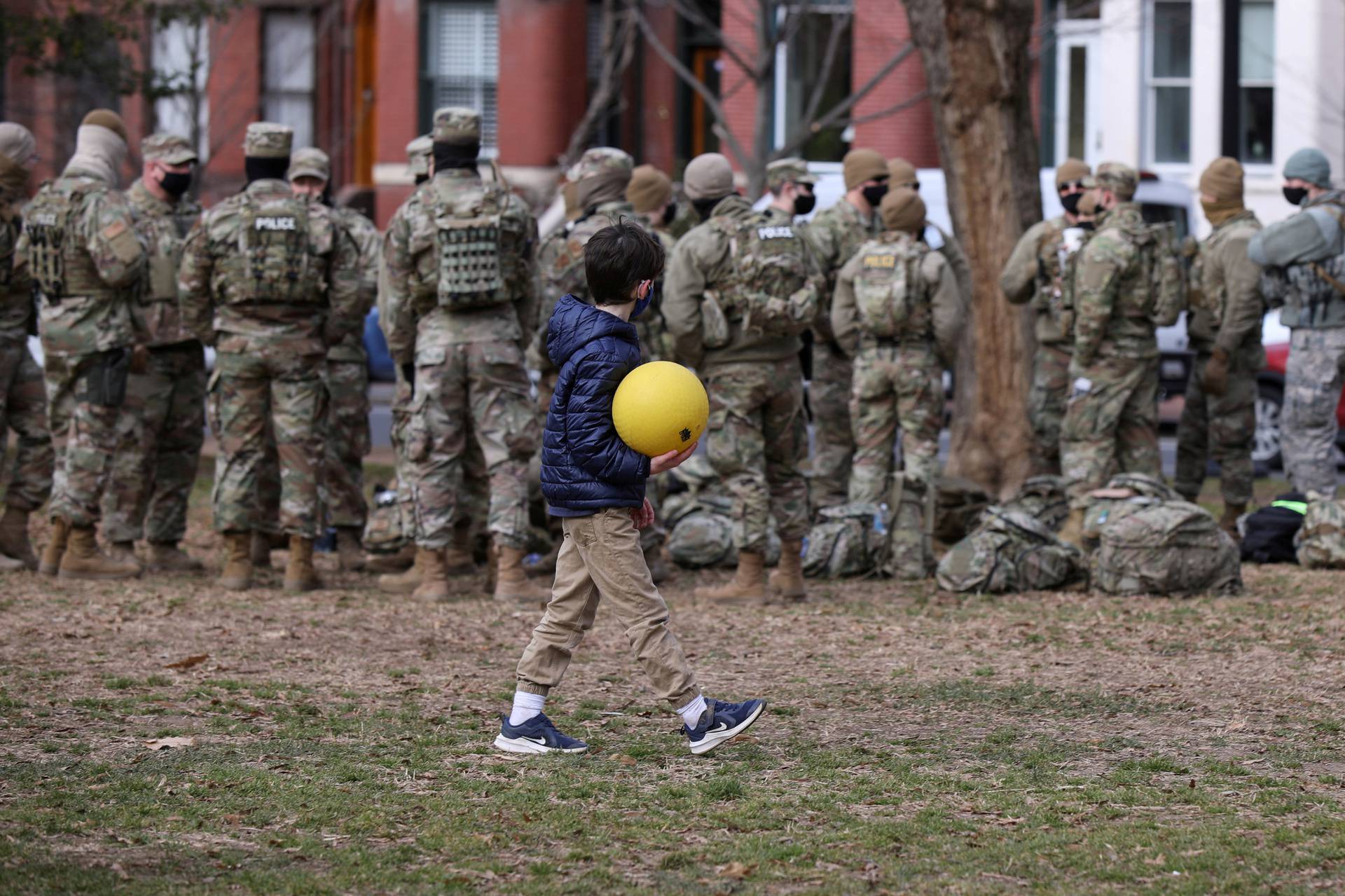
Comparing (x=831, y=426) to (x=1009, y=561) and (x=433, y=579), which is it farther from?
(x=433, y=579)

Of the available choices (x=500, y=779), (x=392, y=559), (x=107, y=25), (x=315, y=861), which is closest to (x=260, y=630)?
(x=392, y=559)

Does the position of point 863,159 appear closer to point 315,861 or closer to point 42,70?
point 315,861

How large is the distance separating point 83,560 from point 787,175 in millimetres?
4395

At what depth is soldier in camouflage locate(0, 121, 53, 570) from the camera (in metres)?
9.73

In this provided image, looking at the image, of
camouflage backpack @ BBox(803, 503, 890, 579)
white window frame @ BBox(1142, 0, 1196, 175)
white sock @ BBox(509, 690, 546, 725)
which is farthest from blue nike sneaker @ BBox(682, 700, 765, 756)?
white window frame @ BBox(1142, 0, 1196, 175)

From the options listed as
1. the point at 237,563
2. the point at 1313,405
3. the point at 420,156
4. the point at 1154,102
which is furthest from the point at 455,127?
the point at 1154,102

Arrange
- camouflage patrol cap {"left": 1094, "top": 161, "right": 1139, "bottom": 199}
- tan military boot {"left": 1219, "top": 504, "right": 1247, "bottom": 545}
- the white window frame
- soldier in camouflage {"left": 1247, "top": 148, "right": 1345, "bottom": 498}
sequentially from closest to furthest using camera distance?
soldier in camouflage {"left": 1247, "top": 148, "right": 1345, "bottom": 498}
camouflage patrol cap {"left": 1094, "top": 161, "right": 1139, "bottom": 199}
tan military boot {"left": 1219, "top": 504, "right": 1247, "bottom": 545}
the white window frame

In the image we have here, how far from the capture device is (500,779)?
576 cm

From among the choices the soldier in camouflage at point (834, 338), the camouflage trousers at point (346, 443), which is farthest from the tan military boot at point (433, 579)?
the soldier in camouflage at point (834, 338)

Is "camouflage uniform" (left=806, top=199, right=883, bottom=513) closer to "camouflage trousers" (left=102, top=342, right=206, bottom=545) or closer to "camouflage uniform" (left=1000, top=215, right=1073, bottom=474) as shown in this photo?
"camouflage uniform" (left=1000, top=215, right=1073, bottom=474)

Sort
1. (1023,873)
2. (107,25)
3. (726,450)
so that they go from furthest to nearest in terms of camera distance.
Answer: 1. (107,25)
2. (726,450)
3. (1023,873)

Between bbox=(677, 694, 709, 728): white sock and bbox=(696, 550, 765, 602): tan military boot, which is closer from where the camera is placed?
bbox=(677, 694, 709, 728): white sock

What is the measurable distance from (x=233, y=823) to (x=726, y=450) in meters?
4.35

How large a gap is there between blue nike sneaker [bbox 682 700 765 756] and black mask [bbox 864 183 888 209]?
5.31 metres
